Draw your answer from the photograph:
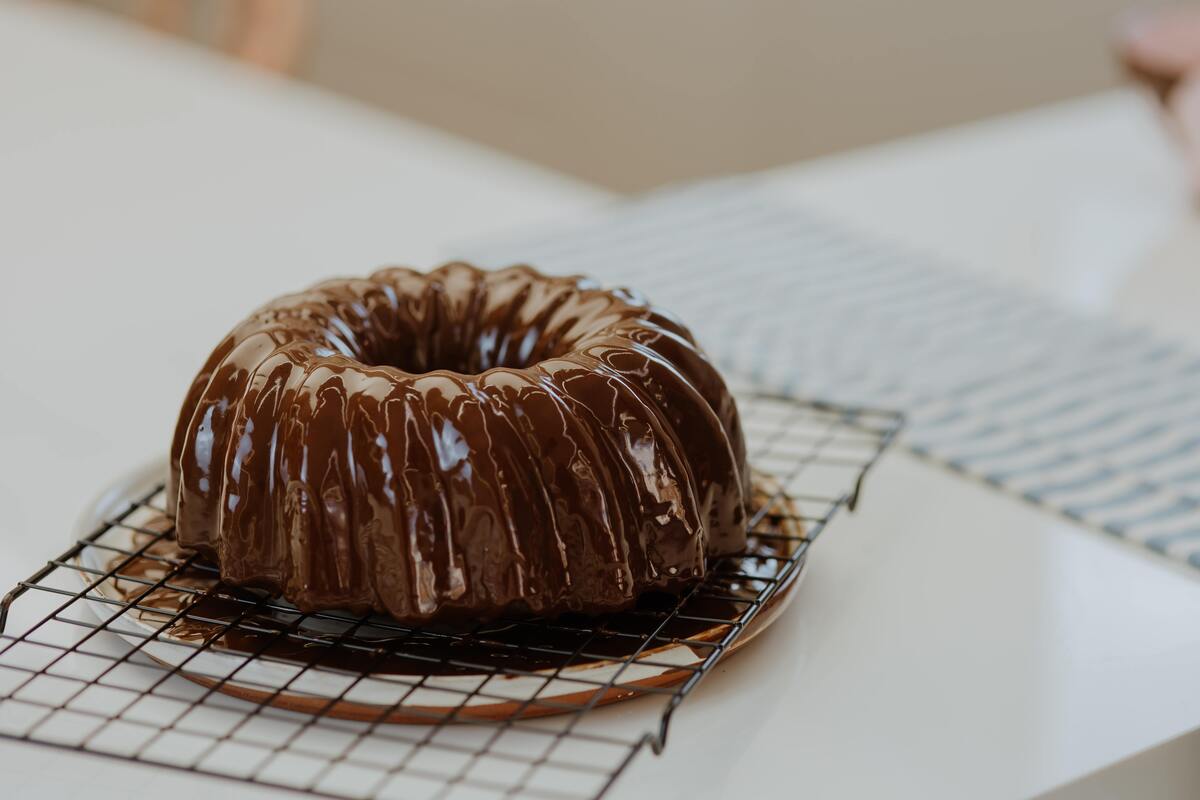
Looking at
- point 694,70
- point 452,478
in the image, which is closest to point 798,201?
point 452,478

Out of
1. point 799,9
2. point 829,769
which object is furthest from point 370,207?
point 799,9

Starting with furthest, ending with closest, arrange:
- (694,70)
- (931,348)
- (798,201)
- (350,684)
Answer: (694,70), (798,201), (931,348), (350,684)

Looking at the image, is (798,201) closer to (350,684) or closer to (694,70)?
(350,684)

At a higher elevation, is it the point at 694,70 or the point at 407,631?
the point at 694,70

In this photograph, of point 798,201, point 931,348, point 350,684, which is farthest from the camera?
point 798,201

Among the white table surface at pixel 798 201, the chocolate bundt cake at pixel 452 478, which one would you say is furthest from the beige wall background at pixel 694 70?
the chocolate bundt cake at pixel 452 478

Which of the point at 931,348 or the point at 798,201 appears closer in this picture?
the point at 931,348
